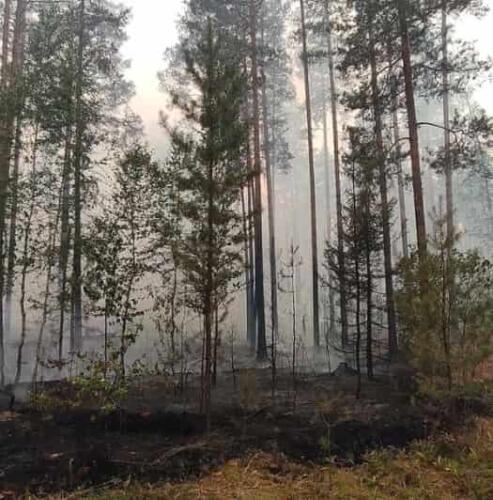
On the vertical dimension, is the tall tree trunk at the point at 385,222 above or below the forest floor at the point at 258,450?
above

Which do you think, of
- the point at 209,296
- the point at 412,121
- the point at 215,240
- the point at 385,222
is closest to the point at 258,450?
the point at 209,296

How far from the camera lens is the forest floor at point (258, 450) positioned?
6.10 metres

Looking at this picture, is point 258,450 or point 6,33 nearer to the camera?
point 258,450

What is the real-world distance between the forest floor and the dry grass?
0.02 meters

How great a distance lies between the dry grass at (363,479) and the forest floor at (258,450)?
0.02 m

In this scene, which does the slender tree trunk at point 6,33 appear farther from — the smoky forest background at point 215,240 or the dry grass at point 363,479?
the dry grass at point 363,479

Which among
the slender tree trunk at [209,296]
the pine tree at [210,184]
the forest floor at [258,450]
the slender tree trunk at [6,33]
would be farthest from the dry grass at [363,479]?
the slender tree trunk at [6,33]

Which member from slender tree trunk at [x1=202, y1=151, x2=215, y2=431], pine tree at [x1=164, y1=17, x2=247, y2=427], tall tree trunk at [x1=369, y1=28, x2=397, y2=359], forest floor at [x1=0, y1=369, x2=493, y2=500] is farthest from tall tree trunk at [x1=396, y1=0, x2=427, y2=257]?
slender tree trunk at [x1=202, y1=151, x2=215, y2=431]

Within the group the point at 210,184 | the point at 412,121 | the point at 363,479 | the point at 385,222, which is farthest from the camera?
the point at 385,222

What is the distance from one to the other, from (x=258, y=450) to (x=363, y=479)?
5.96ft

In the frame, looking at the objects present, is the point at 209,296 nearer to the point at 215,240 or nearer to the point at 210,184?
the point at 215,240

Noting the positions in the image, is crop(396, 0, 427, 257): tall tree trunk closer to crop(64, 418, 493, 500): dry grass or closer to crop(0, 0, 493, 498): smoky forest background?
crop(0, 0, 493, 498): smoky forest background

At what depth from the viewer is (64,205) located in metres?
13.0

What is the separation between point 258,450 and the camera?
7371 millimetres
